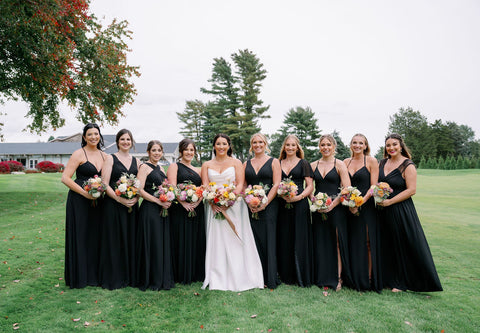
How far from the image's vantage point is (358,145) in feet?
19.8

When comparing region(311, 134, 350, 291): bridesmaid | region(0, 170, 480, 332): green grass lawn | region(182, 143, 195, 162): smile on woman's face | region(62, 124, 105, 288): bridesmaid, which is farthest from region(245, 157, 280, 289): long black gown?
region(62, 124, 105, 288): bridesmaid

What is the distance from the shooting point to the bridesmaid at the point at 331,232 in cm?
589

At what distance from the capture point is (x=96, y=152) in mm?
6070

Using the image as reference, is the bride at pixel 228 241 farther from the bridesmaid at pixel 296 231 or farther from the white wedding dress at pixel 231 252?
the bridesmaid at pixel 296 231

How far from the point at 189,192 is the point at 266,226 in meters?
1.67

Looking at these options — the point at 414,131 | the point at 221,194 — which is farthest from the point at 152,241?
the point at 414,131

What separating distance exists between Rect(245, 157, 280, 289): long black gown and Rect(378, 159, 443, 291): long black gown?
6.88 ft

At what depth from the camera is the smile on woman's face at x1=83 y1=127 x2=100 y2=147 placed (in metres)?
5.88

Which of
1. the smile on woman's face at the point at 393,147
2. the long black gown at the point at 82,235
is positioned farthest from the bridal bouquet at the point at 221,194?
the smile on woman's face at the point at 393,147

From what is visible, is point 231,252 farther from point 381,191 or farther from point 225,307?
point 381,191

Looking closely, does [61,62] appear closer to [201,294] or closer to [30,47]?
[30,47]

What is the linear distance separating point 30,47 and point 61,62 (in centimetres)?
108

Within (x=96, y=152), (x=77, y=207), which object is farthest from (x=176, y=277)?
(x=96, y=152)

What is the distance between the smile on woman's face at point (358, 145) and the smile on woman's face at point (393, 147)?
42 centimetres
